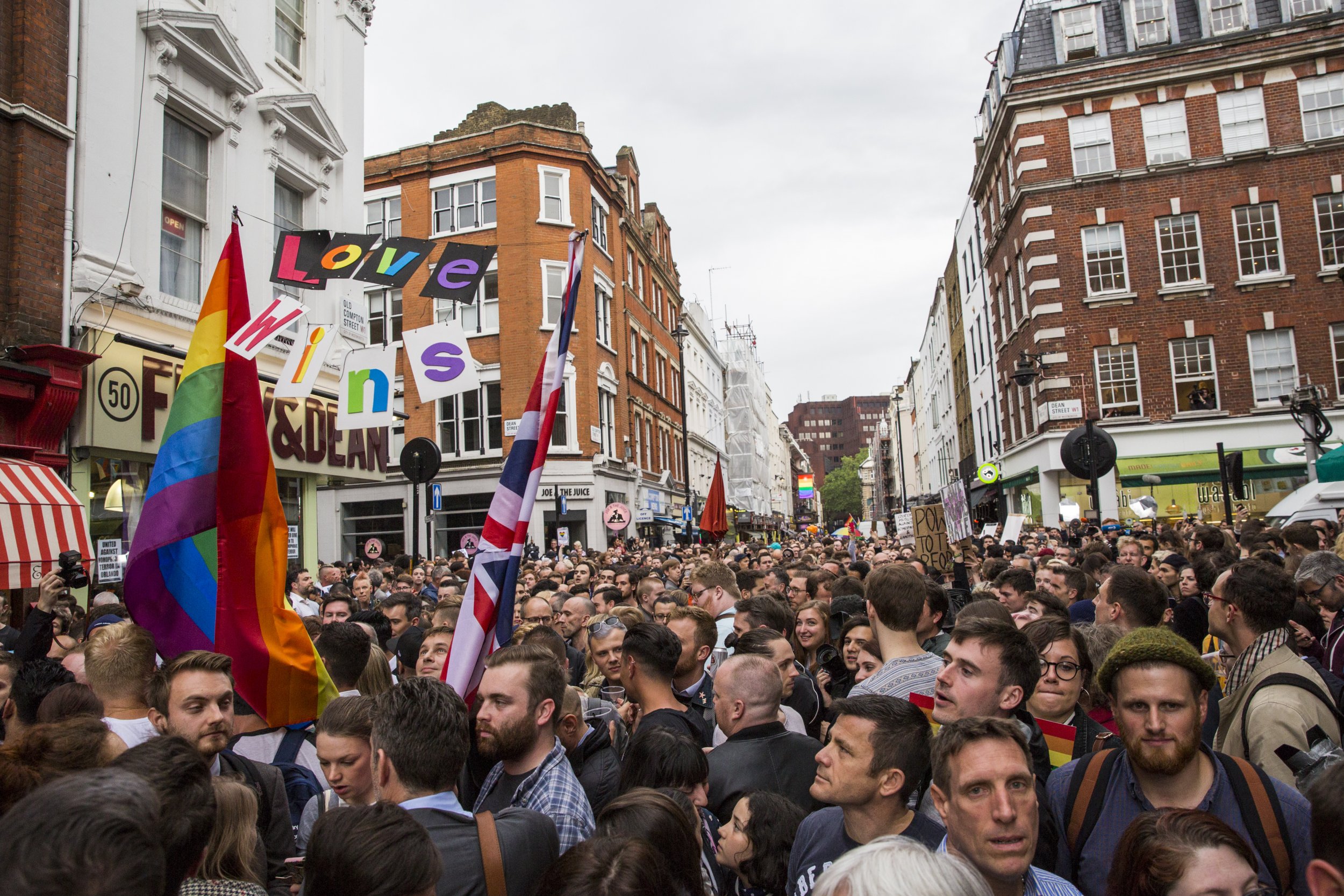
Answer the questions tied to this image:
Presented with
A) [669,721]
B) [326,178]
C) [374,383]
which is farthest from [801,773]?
[326,178]

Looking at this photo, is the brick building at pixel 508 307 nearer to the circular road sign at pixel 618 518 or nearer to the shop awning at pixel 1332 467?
the circular road sign at pixel 618 518

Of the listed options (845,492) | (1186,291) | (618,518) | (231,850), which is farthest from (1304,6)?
(845,492)

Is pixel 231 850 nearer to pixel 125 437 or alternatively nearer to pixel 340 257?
pixel 340 257

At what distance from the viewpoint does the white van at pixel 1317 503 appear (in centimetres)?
1363

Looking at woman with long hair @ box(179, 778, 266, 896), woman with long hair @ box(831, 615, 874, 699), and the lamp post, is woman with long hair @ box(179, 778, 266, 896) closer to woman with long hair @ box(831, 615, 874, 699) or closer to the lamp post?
woman with long hair @ box(831, 615, 874, 699)

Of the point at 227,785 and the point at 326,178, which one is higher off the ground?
the point at 326,178

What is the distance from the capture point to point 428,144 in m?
30.2

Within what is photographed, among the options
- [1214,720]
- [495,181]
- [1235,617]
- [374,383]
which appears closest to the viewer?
[1214,720]

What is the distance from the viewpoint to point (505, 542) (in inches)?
192

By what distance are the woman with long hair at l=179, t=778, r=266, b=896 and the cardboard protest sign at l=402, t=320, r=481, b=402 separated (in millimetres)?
5462

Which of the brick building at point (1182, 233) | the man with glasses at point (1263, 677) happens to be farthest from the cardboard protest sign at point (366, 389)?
the brick building at point (1182, 233)

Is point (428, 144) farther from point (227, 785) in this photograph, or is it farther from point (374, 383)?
point (227, 785)

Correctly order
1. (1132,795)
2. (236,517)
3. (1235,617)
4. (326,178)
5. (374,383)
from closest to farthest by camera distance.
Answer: (1132,795)
(1235,617)
(236,517)
(374,383)
(326,178)

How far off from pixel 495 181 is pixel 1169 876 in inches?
1187
